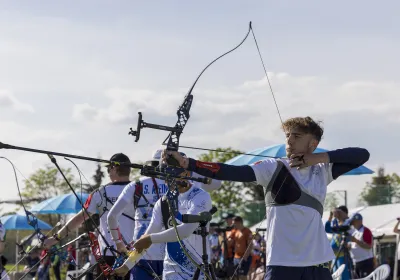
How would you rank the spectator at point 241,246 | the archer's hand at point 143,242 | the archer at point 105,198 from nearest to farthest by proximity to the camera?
the archer's hand at point 143,242 < the archer at point 105,198 < the spectator at point 241,246

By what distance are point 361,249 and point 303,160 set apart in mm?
9436

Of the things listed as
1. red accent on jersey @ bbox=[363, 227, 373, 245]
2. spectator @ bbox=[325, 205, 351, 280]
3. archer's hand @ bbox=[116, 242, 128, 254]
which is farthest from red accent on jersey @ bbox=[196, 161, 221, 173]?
red accent on jersey @ bbox=[363, 227, 373, 245]

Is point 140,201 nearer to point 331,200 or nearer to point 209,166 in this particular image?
point 209,166

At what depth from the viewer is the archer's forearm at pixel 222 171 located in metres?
5.19

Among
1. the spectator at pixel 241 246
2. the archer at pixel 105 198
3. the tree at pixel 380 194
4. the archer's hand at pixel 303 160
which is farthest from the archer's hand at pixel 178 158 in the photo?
the tree at pixel 380 194

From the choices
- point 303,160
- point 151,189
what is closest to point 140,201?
point 151,189

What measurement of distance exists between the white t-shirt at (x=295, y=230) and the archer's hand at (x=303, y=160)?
0.07 m

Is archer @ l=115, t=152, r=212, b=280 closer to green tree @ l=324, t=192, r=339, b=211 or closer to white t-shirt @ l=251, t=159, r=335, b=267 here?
white t-shirt @ l=251, t=159, r=335, b=267

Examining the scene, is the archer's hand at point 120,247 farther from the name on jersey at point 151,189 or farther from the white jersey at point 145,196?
the name on jersey at point 151,189

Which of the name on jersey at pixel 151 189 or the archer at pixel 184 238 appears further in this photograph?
the name on jersey at pixel 151 189

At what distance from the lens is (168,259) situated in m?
7.38

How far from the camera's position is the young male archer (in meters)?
5.61

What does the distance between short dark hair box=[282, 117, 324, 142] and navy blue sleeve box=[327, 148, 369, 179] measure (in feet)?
0.56

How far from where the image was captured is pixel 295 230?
5.65 m
